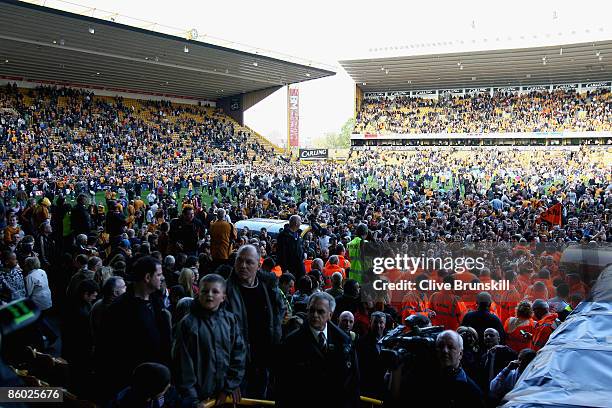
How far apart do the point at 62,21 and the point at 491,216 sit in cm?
2231

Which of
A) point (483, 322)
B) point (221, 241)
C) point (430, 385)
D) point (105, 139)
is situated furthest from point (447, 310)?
point (105, 139)

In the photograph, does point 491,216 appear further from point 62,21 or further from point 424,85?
point 424,85

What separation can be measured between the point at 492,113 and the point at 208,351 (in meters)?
47.5

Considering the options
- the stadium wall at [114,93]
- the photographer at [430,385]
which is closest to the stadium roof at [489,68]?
the stadium wall at [114,93]

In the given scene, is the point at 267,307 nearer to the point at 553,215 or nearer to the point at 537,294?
the point at 537,294

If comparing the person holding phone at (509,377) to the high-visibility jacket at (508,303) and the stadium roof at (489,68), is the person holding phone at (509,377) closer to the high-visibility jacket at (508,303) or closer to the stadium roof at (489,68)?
the high-visibility jacket at (508,303)

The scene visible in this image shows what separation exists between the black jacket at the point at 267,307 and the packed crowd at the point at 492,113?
4401 cm

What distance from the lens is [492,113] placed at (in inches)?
1836

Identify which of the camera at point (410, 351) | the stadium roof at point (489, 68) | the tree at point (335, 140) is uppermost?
the tree at point (335, 140)

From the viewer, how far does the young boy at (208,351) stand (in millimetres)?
2994

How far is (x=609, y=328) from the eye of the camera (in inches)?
113

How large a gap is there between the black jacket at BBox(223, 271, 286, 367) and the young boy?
0.30 m

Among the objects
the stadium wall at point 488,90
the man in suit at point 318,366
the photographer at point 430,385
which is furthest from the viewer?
the stadium wall at point 488,90

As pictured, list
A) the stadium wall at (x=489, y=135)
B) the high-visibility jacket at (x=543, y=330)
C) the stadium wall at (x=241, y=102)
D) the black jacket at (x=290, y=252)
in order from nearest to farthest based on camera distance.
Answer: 1. the high-visibility jacket at (x=543, y=330)
2. the black jacket at (x=290, y=252)
3. the stadium wall at (x=489, y=135)
4. the stadium wall at (x=241, y=102)
